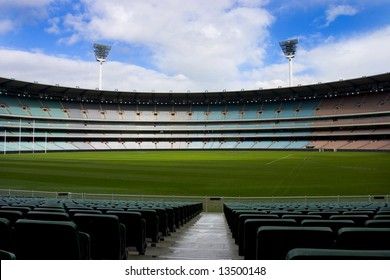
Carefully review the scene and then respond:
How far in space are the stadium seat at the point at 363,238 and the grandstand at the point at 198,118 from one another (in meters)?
74.5

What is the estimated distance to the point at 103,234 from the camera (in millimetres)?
4090

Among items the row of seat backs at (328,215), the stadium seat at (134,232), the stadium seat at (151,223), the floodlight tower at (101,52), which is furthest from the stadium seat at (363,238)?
the floodlight tower at (101,52)

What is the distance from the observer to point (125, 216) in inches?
205

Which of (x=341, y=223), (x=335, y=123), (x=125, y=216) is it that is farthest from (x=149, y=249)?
(x=335, y=123)

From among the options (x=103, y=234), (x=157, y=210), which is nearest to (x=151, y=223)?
(x=157, y=210)

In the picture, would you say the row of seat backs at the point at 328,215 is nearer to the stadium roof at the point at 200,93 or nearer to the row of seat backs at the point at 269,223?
the row of seat backs at the point at 269,223

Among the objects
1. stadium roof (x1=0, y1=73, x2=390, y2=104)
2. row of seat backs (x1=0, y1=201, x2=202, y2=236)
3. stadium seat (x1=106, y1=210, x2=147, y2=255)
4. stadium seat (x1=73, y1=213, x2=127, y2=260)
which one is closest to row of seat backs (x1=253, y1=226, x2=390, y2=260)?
stadium seat (x1=73, y1=213, x2=127, y2=260)

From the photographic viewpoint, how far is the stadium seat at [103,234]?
13.4ft

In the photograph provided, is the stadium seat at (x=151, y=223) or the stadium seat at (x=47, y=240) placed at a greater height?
the stadium seat at (x=47, y=240)

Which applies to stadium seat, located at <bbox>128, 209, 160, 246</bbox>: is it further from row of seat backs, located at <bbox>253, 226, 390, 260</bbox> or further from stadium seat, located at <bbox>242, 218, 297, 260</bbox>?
row of seat backs, located at <bbox>253, 226, 390, 260</bbox>

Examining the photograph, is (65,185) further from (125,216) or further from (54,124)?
(54,124)

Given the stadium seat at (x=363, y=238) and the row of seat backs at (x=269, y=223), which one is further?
the row of seat backs at (x=269, y=223)

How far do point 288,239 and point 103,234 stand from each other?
7.89ft

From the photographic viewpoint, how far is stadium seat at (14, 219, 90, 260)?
3033 mm
